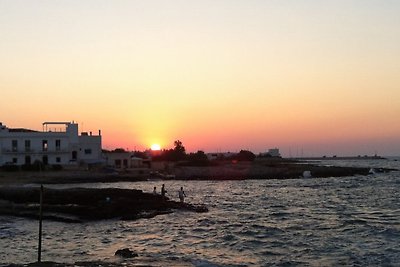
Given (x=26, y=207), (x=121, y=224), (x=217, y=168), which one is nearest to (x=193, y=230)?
(x=121, y=224)

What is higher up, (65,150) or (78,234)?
(65,150)

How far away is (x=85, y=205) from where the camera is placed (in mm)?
39344

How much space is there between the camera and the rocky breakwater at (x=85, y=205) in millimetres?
35375

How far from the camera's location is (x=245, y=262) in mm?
22406

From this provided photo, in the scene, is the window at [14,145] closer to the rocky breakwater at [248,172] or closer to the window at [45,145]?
the window at [45,145]

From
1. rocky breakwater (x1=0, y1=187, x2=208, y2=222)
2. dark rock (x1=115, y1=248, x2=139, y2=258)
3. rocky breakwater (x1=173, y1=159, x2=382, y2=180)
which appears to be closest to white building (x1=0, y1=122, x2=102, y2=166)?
rocky breakwater (x1=173, y1=159, x2=382, y2=180)

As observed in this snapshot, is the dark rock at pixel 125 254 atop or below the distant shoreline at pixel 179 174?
below

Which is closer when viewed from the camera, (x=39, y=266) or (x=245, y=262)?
(x=39, y=266)

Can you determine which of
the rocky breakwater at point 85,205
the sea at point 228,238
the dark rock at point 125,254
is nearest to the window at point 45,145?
the rocky breakwater at point 85,205

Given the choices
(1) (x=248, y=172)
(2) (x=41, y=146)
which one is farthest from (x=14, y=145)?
(1) (x=248, y=172)

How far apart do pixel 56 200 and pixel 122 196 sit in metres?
5.41

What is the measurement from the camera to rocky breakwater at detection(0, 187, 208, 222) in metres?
35.4

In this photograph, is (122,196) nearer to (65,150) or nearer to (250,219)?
(250,219)

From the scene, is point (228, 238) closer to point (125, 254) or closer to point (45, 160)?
point (125, 254)
